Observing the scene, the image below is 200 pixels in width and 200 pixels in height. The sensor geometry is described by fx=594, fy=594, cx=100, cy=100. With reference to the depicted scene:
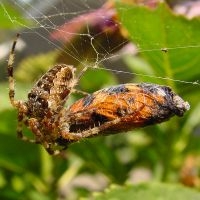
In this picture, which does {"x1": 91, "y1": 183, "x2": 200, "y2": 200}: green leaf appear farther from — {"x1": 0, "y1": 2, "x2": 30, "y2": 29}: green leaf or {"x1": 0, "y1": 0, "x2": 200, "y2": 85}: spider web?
{"x1": 0, "y1": 2, "x2": 30, "y2": 29}: green leaf

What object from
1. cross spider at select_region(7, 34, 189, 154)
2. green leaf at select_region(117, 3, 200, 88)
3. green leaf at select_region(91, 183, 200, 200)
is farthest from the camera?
green leaf at select_region(91, 183, 200, 200)

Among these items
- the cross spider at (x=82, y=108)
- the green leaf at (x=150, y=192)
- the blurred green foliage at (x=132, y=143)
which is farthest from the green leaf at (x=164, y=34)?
the green leaf at (x=150, y=192)

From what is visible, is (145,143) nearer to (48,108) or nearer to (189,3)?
(189,3)

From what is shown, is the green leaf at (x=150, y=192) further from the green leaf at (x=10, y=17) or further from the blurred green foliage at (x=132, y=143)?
the green leaf at (x=10, y=17)

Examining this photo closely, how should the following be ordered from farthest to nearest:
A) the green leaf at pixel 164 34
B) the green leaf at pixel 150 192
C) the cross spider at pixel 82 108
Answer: the green leaf at pixel 150 192
the green leaf at pixel 164 34
the cross spider at pixel 82 108

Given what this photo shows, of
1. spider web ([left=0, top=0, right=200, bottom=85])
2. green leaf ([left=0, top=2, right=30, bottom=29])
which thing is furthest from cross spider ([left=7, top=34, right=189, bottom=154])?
green leaf ([left=0, top=2, right=30, bottom=29])

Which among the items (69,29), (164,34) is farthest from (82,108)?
(69,29)

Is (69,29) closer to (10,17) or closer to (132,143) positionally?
(10,17)
